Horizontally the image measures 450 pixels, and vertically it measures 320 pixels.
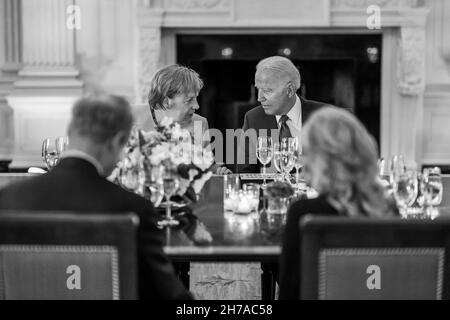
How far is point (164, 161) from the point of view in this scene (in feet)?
8.37

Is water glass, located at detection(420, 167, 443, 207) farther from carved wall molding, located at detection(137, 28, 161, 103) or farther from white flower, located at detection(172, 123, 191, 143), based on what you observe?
carved wall molding, located at detection(137, 28, 161, 103)

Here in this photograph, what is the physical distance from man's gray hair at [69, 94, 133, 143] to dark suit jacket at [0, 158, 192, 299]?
0.27 ft

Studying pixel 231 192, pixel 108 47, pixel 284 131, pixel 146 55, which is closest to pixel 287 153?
pixel 231 192

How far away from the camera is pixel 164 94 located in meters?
3.68

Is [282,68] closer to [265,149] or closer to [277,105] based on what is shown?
[277,105]

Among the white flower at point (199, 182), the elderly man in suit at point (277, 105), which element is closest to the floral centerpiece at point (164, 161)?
the white flower at point (199, 182)

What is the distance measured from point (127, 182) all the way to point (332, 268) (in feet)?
3.35

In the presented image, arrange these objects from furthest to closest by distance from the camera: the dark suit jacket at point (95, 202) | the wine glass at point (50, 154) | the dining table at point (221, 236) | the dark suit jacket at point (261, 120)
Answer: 1. the dark suit jacket at point (261, 120)
2. the wine glass at point (50, 154)
3. the dining table at point (221, 236)
4. the dark suit jacket at point (95, 202)

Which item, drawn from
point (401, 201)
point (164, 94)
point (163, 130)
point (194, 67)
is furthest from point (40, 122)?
point (401, 201)

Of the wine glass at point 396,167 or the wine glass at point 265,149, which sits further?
the wine glass at point 265,149

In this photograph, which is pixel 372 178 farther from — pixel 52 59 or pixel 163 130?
pixel 52 59

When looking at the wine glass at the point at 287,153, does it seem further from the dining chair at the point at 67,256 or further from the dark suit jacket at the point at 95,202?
the dining chair at the point at 67,256

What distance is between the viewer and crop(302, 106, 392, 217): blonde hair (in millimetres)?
1808

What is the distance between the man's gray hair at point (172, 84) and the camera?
12.0 feet
